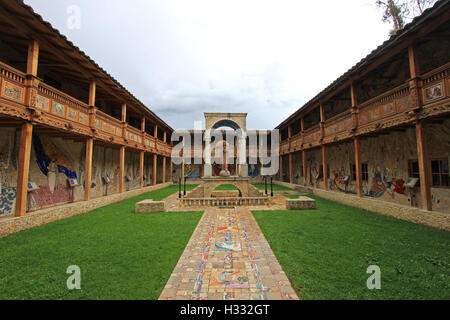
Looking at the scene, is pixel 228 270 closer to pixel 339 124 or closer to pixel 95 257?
pixel 95 257

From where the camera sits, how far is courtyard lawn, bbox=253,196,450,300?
10.5 ft

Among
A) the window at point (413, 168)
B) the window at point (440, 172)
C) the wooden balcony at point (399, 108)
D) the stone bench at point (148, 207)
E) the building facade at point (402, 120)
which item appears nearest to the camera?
the wooden balcony at point (399, 108)

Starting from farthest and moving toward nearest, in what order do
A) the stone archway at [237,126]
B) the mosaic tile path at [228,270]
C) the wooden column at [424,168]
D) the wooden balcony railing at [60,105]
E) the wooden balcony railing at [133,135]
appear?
the stone archway at [237,126], the wooden balcony railing at [133,135], the wooden balcony railing at [60,105], the wooden column at [424,168], the mosaic tile path at [228,270]

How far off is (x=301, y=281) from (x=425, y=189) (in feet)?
23.3

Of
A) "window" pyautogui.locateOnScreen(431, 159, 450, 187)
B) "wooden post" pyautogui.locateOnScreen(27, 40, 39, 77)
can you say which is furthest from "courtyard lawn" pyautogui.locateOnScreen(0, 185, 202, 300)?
"window" pyautogui.locateOnScreen(431, 159, 450, 187)

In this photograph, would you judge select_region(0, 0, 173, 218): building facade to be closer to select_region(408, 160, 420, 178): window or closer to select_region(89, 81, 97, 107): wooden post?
select_region(89, 81, 97, 107): wooden post

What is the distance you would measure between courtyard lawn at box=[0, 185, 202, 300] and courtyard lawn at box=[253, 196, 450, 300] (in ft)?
8.87

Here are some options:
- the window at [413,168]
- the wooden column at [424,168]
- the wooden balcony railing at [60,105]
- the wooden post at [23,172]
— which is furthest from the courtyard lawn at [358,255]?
the wooden balcony railing at [60,105]

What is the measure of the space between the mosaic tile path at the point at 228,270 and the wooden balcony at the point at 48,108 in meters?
7.31

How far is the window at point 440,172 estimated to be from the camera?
788 cm

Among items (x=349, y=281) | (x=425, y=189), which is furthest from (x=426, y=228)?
(x=349, y=281)

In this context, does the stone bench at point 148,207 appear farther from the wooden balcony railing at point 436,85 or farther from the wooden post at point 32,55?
the wooden balcony railing at point 436,85

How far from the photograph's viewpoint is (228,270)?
3924 millimetres
